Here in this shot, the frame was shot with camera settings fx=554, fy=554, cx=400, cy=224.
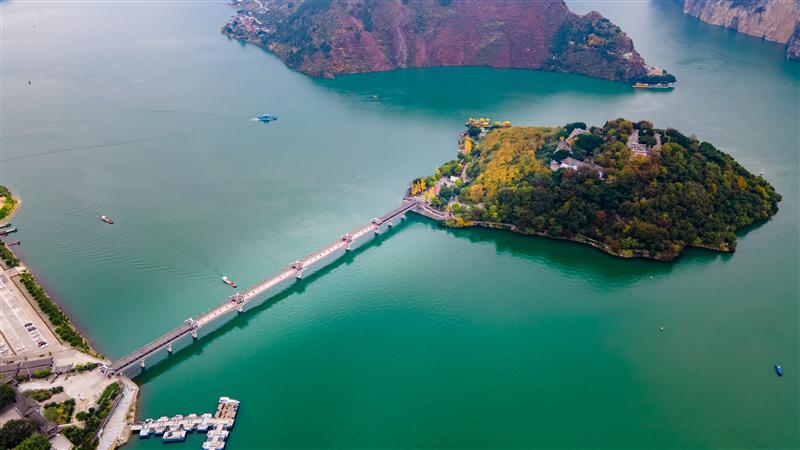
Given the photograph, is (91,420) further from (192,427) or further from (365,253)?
(365,253)

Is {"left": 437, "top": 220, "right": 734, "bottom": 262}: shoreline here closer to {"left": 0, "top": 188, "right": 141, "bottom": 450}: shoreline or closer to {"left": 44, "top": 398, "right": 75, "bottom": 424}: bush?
{"left": 0, "top": 188, "right": 141, "bottom": 450}: shoreline

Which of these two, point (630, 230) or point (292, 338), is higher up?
point (630, 230)

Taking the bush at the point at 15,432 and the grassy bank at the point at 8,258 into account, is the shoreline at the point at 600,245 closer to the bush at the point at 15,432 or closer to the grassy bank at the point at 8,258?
the bush at the point at 15,432

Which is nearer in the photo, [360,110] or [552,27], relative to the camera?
[360,110]

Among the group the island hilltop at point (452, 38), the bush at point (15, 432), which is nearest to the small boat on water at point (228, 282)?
the bush at point (15, 432)

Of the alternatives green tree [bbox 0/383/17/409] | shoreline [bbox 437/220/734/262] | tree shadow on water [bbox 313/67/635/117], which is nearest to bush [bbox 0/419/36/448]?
green tree [bbox 0/383/17/409]

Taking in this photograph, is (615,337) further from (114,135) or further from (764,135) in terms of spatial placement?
(114,135)

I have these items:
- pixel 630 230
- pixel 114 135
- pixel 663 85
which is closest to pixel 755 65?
pixel 663 85
